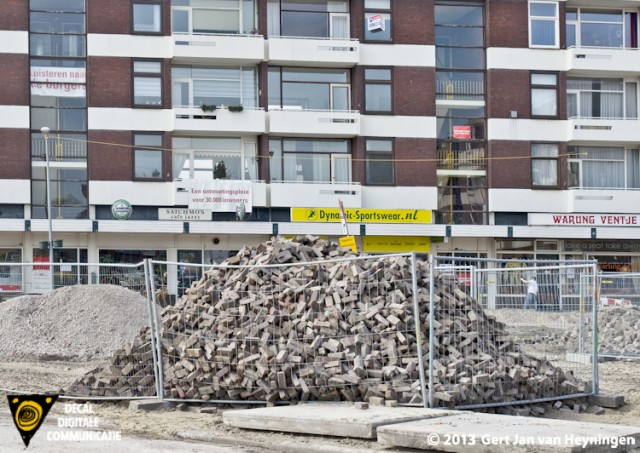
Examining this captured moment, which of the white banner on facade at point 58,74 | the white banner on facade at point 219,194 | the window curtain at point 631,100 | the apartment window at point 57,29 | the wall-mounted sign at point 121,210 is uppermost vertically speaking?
the apartment window at point 57,29

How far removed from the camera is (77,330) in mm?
18516

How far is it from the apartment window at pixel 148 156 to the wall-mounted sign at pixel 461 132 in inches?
475

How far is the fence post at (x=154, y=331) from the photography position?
42.7 ft

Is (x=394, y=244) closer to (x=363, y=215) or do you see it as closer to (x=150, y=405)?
(x=363, y=215)

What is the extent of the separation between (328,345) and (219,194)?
26935 mm

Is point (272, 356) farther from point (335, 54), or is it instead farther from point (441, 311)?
point (335, 54)

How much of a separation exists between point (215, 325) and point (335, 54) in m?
27.6

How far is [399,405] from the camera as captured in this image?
37.0ft

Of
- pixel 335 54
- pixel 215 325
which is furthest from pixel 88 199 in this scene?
pixel 215 325

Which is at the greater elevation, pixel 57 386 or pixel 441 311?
pixel 441 311

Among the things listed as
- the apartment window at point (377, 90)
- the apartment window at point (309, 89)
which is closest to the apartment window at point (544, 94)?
the apartment window at point (377, 90)

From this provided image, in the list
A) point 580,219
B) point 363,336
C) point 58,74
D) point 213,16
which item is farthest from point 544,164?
point 363,336

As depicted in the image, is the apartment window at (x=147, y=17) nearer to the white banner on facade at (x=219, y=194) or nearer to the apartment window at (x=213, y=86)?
the apartment window at (x=213, y=86)

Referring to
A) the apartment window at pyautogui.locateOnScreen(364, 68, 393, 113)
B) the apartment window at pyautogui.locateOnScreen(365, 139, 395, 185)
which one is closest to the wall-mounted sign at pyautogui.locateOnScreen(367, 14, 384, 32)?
the apartment window at pyautogui.locateOnScreen(364, 68, 393, 113)
